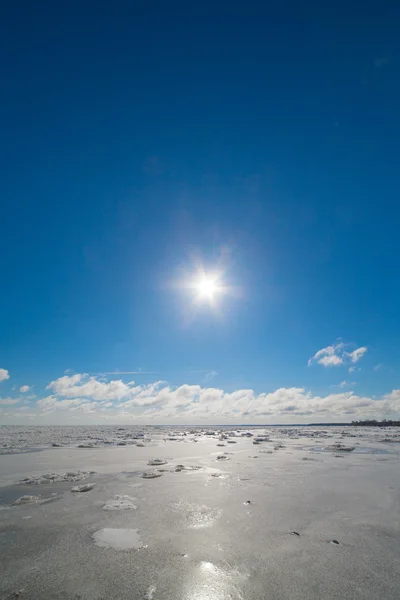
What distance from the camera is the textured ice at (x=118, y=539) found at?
591 centimetres

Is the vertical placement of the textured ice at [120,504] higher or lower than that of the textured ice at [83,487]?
lower

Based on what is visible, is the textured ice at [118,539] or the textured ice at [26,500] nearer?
the textured ice at [118,539]

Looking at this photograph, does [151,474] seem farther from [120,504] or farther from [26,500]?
[26,500]

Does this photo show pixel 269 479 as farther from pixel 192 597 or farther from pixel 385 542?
pixel 192 597

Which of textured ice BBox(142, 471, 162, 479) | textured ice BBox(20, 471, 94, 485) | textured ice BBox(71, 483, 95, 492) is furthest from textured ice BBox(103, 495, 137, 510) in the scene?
textured ice BBox(20, 471, 94, 485)

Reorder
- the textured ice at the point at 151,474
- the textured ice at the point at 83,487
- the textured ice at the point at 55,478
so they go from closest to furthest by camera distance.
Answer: the textured ice at the point at 83,487
the textured ice at the point at 55,478
the textured ice at the point at 151,474

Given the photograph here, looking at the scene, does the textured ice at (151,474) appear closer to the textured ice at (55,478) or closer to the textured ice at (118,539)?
the textured ice at (55,478)

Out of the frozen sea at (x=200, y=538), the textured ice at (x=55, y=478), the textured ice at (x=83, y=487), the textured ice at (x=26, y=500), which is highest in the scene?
the textured ice at (x=55, y=478)

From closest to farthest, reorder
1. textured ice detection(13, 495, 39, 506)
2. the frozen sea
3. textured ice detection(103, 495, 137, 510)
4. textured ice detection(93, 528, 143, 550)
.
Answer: the frozen sea < textured ice detection(93, 528, 143, 550) < textured ice detection(103, 495, 137, 510) < textured ice detection(13, 495, 39, 506)

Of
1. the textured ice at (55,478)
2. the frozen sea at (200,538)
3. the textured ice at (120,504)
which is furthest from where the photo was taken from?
the textured ice at (55,478)

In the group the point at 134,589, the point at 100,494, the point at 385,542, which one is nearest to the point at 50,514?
the point at 100,494

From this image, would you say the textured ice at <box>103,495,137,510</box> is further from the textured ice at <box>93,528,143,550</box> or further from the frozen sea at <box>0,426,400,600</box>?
the textured ice at <box>93,528,143,550</box>

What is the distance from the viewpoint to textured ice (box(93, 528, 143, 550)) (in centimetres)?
591

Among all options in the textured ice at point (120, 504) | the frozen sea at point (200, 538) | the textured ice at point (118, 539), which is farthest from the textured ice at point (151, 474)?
the textured ice at point (118, 539)
